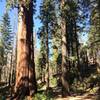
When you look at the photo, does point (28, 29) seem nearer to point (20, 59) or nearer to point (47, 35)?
point (20, 59)

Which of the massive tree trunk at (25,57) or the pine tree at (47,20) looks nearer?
the massive tree trunk at (25,57)

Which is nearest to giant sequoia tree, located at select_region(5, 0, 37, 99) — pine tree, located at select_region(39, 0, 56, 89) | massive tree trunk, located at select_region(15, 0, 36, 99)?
massive tree trunk, located at select_region(15, 0, 36, 99)

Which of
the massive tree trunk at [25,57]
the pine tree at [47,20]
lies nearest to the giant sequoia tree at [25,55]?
the massive tree trunk at [25,57]

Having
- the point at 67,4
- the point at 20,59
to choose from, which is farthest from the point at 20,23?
the point at 67,4

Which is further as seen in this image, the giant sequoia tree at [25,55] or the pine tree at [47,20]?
the pine tree at [47,20]

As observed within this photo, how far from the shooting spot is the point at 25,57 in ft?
52.5

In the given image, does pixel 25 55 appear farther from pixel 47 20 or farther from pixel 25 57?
pixel 47 20

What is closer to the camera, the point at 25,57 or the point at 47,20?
the point at 25,57

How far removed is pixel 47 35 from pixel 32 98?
28079 mm

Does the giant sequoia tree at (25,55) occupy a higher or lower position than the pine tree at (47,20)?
lower

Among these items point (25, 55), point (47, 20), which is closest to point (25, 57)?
point (25, 55)

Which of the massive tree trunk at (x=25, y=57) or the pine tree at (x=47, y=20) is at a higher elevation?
the pine tree at (x=47, y=20)

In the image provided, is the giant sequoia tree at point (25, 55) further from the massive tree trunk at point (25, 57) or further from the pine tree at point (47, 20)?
the pine tree at point (47, 20)

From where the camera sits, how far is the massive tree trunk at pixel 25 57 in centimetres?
1530
